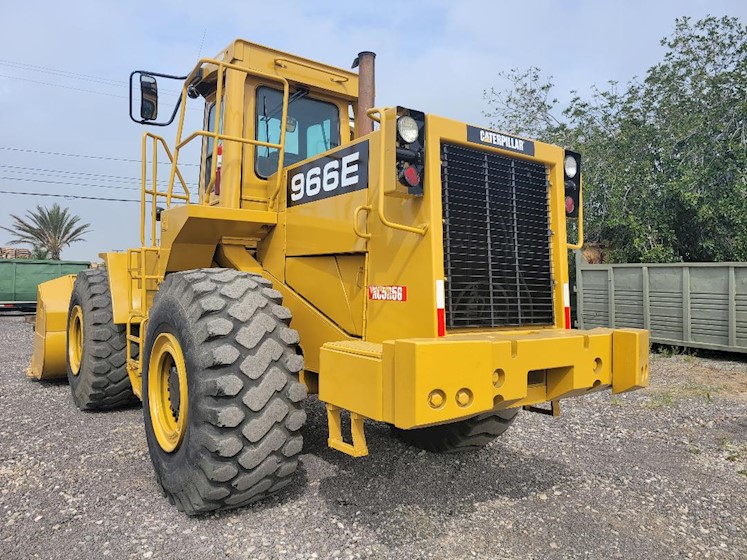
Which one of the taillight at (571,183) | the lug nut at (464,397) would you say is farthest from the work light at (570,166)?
the lug nut at (464,397)

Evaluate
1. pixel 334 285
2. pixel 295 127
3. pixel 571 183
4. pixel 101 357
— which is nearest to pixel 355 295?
pixel 334 285

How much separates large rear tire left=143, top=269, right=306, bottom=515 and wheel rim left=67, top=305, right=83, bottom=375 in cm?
348

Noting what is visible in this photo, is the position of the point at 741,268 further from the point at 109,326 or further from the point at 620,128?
the point at 109,326

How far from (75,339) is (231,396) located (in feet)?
14.1

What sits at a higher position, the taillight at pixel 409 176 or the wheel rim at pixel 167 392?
the taillight at pixel 409 176

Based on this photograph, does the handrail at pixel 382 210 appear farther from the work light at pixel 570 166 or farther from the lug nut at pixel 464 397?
the work light at pixel 570 166

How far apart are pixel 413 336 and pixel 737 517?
2365 millimetres

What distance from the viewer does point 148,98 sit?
461 cm

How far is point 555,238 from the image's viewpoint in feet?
12.6

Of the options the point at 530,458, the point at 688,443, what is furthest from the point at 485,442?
the point at 688,443

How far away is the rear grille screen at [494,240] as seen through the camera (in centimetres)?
331

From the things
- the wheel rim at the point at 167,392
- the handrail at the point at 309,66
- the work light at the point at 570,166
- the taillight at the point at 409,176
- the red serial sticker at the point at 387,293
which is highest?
the handrail at the point at 309,66

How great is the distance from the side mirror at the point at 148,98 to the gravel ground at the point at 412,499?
8.84 ft

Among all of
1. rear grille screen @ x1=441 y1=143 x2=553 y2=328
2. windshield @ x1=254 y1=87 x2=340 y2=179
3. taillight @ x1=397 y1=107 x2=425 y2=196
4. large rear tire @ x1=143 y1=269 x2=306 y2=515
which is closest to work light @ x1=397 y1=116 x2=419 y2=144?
taillight @ x1=397 y1=107 x2=425 y2=196
